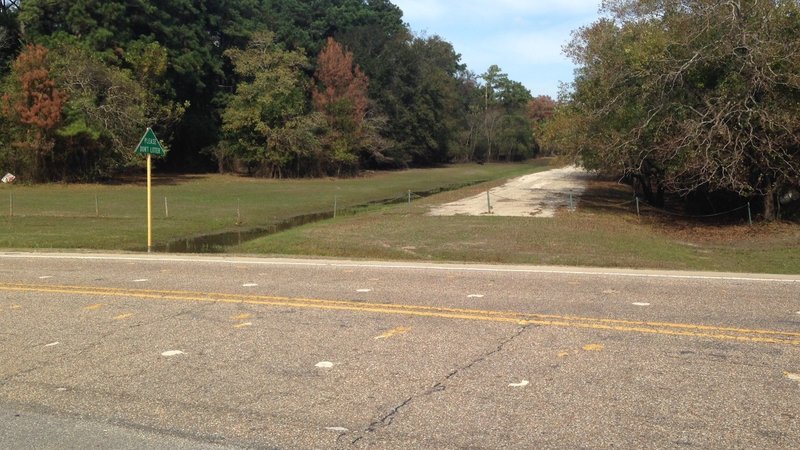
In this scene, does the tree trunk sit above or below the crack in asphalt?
above

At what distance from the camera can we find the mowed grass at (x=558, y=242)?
715 inches

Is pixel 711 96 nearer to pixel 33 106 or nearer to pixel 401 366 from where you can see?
pixel 401 366

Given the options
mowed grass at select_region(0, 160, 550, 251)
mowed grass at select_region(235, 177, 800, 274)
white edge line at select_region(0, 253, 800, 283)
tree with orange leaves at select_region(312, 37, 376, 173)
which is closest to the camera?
white edge line at select_region(0, 253, 800, 283)

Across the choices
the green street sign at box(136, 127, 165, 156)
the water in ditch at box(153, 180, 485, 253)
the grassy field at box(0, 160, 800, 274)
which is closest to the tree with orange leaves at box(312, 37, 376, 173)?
the grassy field at box(0, 160, 800, 274)

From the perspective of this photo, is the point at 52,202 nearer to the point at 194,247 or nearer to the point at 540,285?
the point at 194,247

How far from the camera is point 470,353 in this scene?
6676 mm

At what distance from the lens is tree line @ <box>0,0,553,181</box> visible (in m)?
51.0

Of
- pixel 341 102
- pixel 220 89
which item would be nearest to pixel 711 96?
pixel 341 102

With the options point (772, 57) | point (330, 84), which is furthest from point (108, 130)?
point (772, 57)

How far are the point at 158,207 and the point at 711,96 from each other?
28360mm

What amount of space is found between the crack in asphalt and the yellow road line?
2.66ft

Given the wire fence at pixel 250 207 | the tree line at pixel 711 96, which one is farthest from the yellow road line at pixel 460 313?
the wire fence at pixel 250 207

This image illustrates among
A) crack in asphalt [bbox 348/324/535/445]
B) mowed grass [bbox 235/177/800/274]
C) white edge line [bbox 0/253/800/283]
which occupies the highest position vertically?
crack in asphalt [bbox 348/324/535/445]

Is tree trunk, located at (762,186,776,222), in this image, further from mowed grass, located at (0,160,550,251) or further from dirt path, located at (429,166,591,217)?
mowed grass, located at (0,160,550,251)
